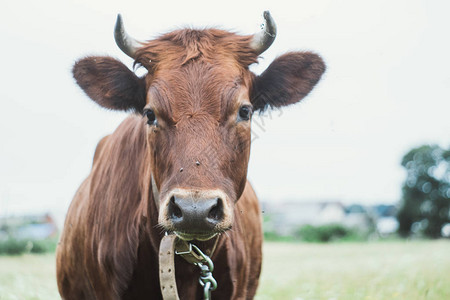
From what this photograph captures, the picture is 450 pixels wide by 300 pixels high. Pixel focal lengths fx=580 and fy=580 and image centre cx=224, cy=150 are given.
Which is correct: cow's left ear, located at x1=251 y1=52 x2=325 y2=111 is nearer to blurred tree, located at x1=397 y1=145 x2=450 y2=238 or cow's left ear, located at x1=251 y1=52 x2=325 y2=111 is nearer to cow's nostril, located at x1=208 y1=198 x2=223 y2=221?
cow's nostril, located at x1=208 y1=198 x2=223 y2=221

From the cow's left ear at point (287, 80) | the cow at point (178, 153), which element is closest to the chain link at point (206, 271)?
the cow at point (178, 153)

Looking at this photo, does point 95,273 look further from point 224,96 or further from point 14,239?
point 14,239

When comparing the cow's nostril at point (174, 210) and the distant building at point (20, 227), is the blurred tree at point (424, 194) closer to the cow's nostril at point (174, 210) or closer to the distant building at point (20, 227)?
the distant building at point (20, 227)

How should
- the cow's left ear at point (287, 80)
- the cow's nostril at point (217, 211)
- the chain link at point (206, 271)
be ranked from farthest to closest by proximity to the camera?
the cow's left ear at point (287, 80), the chain link at point (206, 271), the cow's nostril at point (217, 211)

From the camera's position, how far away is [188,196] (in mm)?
3533

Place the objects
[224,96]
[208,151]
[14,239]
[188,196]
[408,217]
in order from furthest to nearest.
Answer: [408,217]
[14,239]
[224,96]
[208,151]
[188,196]

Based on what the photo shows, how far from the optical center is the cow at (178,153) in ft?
12.5

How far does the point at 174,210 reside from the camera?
3672mm

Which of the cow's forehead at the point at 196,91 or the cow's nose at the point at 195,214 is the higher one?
the cow's forehead at the point at 196,91

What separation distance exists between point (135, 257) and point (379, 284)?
5.38 meters

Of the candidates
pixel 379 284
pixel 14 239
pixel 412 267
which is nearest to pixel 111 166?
pixel 379 284

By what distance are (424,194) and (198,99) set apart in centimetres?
5602

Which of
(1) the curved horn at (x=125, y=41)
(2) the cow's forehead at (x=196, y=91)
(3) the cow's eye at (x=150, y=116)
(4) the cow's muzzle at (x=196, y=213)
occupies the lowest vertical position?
(4) the cow's muzzle at (x=196, y=213)

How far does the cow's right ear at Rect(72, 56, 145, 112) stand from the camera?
4.83m
